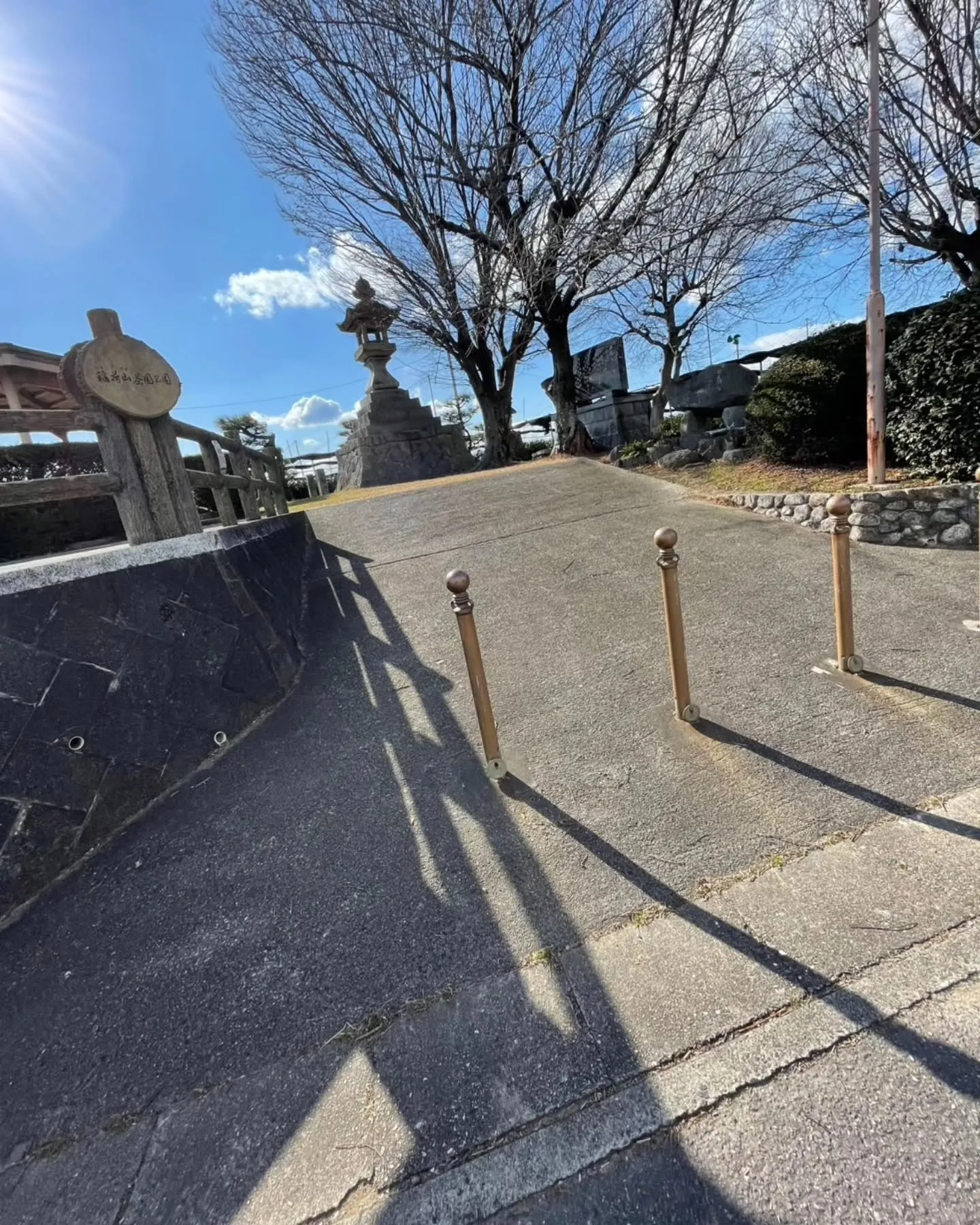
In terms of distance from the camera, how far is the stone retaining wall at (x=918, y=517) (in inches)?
193

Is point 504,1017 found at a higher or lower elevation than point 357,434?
lower

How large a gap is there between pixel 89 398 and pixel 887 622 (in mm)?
5231

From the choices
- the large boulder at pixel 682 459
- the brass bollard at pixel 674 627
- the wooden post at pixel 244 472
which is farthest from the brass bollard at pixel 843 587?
the large boulder at pixel 682 459

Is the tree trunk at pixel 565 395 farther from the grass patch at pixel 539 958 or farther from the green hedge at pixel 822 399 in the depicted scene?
the grass patch at pixel 539 958

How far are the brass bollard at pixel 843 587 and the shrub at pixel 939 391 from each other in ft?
10.5

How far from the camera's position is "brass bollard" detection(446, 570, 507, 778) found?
2572mm

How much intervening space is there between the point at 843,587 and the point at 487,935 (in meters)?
2.70

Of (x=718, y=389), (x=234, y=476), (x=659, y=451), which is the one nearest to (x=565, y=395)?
(x=718, y=389)

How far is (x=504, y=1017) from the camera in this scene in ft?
5.38

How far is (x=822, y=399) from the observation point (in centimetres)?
667

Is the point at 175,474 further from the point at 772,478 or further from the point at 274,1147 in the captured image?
the point at 772,478

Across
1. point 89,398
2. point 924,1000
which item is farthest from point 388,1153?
point 89,398

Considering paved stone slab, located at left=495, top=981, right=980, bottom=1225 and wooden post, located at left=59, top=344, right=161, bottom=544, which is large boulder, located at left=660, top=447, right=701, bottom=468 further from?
paved stone slab, located at left=495, top=981, right=980, bottom=1225

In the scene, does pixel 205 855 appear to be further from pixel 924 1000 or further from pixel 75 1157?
pixel 924 1000
